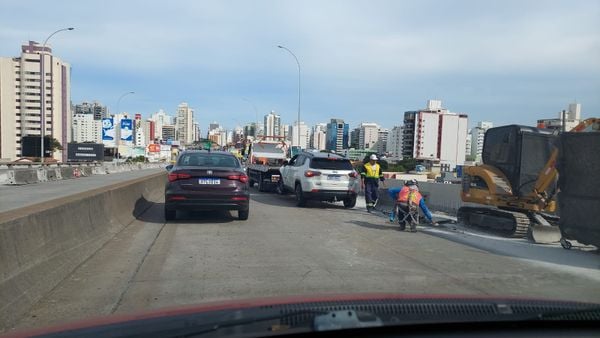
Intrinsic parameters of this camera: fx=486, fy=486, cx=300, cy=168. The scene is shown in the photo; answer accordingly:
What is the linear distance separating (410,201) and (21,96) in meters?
79.3

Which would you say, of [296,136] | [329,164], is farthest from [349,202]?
[296,136]

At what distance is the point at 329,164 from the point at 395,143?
115 m

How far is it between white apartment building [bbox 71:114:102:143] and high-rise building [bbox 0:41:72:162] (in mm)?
53735

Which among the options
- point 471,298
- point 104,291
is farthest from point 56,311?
point 471,298

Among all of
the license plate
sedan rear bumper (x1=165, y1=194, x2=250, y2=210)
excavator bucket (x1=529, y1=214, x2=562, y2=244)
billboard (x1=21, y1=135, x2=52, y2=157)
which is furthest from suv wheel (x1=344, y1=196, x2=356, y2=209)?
billboard (x1=21, y1=135, x2=52, y2=157)

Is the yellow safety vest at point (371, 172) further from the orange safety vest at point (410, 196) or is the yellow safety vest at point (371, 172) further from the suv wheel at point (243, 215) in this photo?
the suv wheel at point (243, 215)

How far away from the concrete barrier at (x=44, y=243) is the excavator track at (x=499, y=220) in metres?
8.72

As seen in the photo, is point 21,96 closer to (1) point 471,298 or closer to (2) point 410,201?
(2) point 410,201

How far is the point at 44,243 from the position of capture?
6.33m

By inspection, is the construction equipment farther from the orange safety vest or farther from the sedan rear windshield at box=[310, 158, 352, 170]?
the orange safety vest

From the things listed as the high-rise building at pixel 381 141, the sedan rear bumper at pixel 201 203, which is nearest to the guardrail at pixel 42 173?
the sedan rear bumper at pixel 201 203

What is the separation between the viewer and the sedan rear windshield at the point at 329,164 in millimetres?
15805

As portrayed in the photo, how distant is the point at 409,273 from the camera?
7094 millimetres

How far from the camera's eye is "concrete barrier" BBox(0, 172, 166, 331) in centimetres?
509
